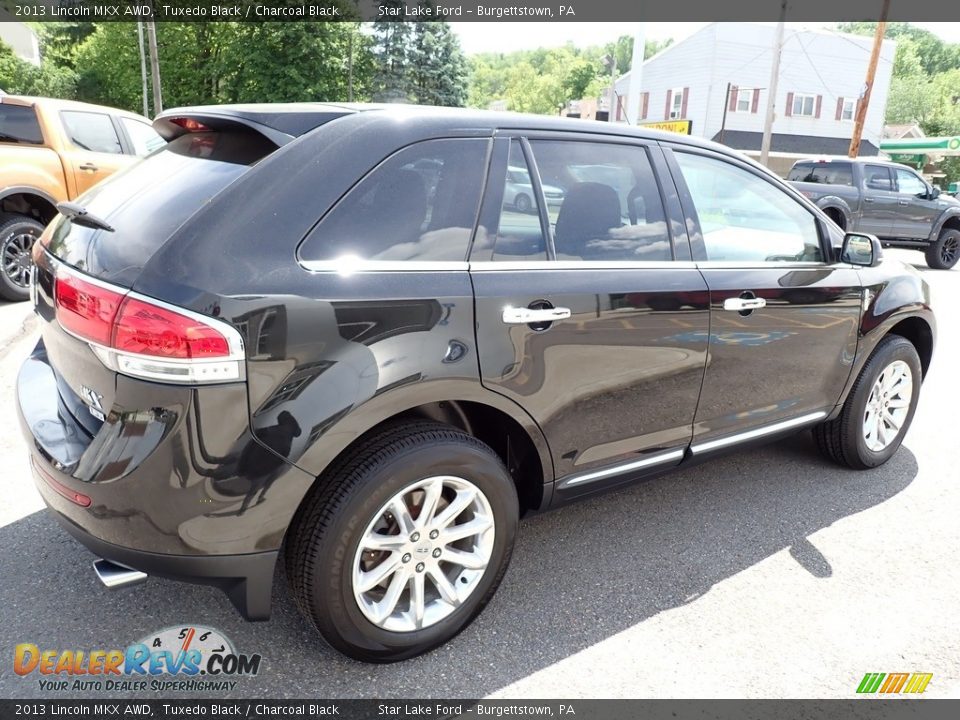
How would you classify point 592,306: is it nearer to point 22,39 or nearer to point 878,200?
point 878,200

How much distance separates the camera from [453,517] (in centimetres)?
247

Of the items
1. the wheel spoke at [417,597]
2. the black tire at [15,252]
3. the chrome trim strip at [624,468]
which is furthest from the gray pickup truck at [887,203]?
the wheel spoke at [417,597]

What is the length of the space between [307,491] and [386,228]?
837 millimetres

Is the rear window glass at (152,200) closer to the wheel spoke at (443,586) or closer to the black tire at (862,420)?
the wheel spoke at (443,586)

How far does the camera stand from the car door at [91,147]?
24.0ft

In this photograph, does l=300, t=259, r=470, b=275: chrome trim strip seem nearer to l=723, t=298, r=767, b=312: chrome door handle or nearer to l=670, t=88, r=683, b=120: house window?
l=723, t=298, r=767, b=312: chrome door handle

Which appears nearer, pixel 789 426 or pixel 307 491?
pixel 307 491

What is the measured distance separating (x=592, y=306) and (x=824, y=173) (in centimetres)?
1338

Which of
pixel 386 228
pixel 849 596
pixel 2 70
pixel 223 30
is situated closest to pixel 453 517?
pixel 386 228

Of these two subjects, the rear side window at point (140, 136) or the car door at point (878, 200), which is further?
the car door at point (878, 200)

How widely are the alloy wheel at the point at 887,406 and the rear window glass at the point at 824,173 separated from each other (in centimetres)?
1094

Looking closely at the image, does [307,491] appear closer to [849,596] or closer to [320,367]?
[320,367]

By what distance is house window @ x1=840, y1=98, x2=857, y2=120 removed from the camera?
46.8 metres

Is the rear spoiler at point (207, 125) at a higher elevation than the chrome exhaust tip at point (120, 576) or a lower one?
higher
